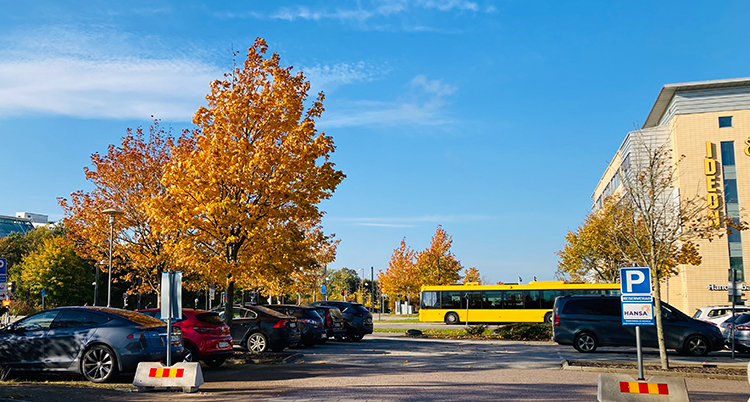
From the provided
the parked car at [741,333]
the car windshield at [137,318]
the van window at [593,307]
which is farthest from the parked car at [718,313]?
the car windshield at [137,318]

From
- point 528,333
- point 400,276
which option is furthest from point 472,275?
point 528,333

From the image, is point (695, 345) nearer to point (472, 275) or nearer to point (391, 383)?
point (391, 383)

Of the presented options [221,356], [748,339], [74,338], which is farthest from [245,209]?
[748,339]

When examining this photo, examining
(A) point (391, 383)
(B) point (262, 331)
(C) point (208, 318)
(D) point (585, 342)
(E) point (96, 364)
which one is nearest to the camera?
(E) point (96, 364)

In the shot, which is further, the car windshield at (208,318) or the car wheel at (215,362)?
the car wheel at (215,362)

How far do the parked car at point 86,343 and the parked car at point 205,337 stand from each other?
1.93m

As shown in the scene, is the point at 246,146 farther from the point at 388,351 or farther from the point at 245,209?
the point at 388,351

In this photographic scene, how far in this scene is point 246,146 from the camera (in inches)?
667

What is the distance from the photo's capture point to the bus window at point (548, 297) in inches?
1524

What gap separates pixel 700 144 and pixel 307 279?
99.0 feet

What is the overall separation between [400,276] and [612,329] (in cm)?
5078

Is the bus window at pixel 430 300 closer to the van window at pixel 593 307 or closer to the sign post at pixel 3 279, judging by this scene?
the van window at pixel 593 307


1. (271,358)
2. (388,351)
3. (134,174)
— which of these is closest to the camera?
(271,358)

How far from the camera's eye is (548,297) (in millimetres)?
38844
